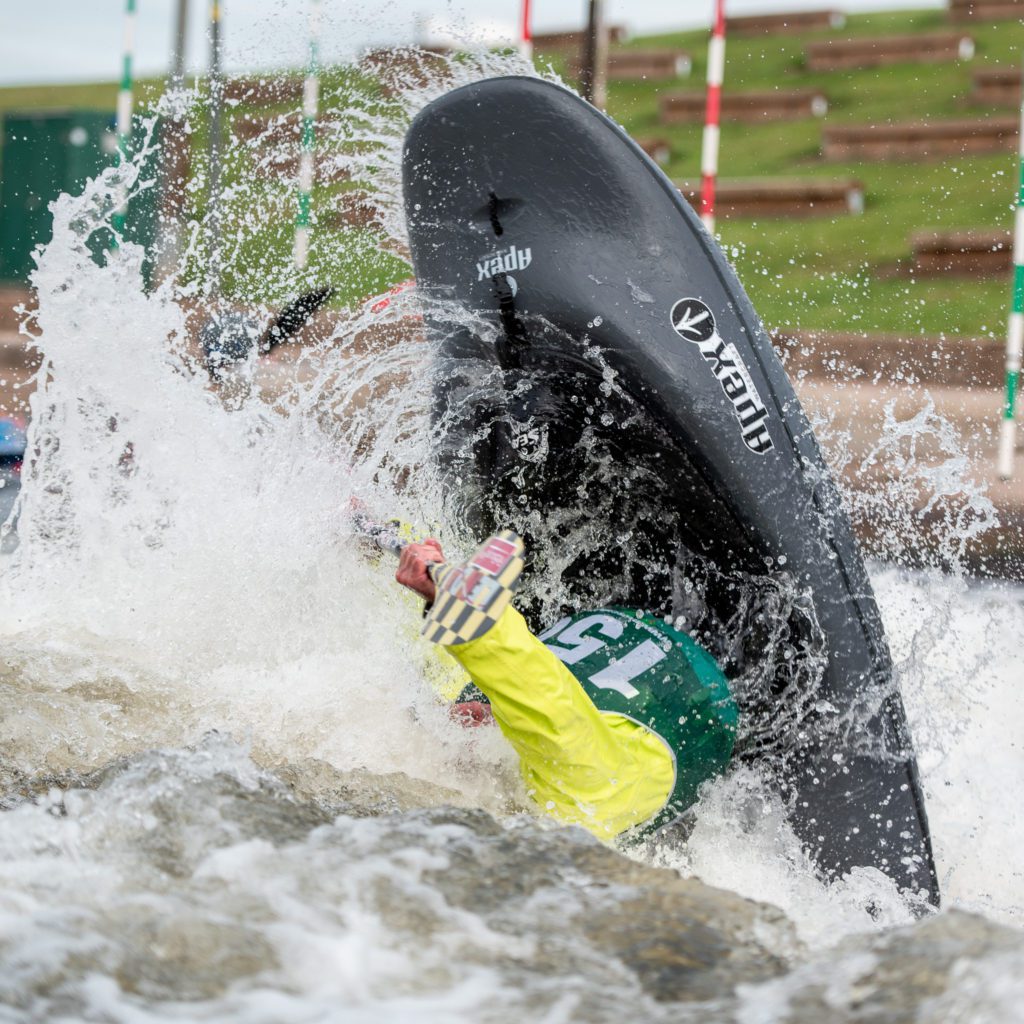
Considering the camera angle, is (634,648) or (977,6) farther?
(977,6)

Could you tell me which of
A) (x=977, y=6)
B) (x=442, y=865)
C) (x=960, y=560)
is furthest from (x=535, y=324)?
(x=977, y=6)

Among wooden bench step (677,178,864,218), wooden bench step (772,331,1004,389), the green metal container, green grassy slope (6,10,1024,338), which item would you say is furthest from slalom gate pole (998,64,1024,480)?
the green metal container

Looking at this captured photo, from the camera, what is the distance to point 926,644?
3.09 metres

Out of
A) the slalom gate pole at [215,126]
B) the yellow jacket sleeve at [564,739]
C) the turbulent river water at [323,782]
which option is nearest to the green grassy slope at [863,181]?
the slalom gate pole at [215,126]

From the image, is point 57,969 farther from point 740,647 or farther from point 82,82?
point 82,82

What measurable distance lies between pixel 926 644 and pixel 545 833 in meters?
1.34

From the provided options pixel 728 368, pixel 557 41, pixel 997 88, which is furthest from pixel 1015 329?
pixel 557 41

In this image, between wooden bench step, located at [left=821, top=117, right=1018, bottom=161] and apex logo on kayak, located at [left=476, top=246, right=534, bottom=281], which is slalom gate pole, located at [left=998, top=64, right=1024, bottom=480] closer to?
apex logo on kayak, located at [left=476, top=246, right=534, bottom=281]

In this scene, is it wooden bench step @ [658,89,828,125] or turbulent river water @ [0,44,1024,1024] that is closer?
turbulent river water @ [0,44,1024,1024]

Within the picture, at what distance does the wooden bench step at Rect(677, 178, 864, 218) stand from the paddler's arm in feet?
32.8

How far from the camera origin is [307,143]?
597 cm

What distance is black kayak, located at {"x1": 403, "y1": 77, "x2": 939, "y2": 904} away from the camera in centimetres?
282

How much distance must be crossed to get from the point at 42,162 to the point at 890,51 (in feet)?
35.0

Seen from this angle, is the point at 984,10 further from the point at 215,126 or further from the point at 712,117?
the point at 215,126
